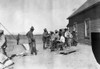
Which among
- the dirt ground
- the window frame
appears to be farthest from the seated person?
the window frame

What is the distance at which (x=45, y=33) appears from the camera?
42.3ft

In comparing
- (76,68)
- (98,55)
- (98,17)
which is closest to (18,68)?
(76,68)

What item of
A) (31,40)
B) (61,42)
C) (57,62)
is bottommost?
(57,62)

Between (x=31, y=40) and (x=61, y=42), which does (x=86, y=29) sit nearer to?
(x=61, y=42)

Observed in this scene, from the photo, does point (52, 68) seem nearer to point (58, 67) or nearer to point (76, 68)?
point (58, 67)

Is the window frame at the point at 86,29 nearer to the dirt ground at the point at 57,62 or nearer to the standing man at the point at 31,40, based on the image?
the dirt ground at the point at 57,62

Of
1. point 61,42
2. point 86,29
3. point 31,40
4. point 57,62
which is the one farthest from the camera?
point 86,29

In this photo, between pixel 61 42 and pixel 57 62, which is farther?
pixel 61 42

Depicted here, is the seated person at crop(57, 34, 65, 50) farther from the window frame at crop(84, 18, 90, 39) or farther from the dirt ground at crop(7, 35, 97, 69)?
the window frame at crop(84, 18, 90, 39)

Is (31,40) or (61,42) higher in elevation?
(31,40)

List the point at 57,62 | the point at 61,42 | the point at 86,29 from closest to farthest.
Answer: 1. the point at 57,62
2. the point at 61,42
3. the point at 86,29

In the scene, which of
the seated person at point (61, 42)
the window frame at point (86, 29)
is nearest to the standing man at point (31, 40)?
the seated person at point (61, 42)

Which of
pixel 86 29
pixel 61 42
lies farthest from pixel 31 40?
pixel 86 29

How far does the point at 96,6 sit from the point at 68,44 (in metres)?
3.69
